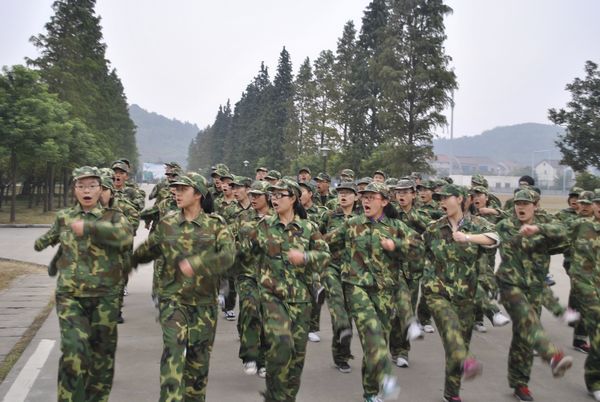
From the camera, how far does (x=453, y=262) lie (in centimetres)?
591

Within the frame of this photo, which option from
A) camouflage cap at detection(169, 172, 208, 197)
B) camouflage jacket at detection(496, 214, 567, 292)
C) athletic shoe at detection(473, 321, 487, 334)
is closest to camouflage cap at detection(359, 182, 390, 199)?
camouflage jacket at detection(496, 214, 567, 292)

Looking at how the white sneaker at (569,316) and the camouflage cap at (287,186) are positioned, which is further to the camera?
the white sneaker at (569,316)

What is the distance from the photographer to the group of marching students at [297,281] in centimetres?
485

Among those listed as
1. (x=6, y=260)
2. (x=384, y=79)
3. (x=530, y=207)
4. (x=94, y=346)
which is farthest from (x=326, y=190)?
(x=384, y=79)

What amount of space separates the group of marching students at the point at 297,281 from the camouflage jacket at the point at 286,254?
1cm

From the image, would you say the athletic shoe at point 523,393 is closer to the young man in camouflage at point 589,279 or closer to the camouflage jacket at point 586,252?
the young man in camouflage at point 589,279

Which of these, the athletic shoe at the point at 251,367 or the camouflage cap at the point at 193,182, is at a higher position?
the camouflage cap at the point at 193,182

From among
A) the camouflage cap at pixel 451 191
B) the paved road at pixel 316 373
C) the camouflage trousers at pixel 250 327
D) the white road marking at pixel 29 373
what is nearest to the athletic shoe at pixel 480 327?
the paved road at pixel 316 373

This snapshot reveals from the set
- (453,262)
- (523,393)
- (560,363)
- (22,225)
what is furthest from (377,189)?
(22,225)

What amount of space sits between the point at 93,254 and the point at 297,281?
6.30 feet

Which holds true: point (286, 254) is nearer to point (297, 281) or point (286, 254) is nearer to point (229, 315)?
point (297, 281)

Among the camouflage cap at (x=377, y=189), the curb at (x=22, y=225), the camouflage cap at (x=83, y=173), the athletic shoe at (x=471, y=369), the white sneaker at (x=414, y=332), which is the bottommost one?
the curb at (x=22, y=225)

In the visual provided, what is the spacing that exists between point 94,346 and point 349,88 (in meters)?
34.0

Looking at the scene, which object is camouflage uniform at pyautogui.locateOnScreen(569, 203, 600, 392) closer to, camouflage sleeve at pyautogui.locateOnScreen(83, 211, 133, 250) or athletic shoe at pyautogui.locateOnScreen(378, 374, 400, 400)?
athletic shoe at pyautogui.locateOnScreen(378, 374, 400, 400)
